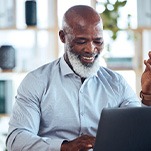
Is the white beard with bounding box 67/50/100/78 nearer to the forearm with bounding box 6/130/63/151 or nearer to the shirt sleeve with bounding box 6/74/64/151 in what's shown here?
the shirt sleeve with bounding box 6/74/64/151

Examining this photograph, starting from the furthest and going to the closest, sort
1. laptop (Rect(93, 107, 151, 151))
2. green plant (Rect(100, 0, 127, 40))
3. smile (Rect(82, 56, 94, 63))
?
green plant (Rect(100, 0, 127, 40))
smile (Rect(82, 56, 94, 63))
laptop (Rect(93, 107, 151, 151))

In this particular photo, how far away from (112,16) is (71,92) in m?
1.62

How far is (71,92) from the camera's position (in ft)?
6.07

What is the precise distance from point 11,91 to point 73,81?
1.69m

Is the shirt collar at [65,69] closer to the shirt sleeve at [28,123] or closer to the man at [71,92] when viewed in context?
the man at [71,92]

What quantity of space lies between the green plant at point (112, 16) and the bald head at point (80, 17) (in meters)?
1.53

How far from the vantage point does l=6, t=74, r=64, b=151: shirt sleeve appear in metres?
1.60

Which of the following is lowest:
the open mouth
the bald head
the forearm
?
the forearm

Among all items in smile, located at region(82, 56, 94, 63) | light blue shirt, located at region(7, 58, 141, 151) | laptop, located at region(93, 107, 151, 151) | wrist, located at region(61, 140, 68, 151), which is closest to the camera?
laptop, located at region(93, 107, 151, 151)

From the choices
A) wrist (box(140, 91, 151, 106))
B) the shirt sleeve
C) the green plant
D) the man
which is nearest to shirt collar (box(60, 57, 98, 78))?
the man

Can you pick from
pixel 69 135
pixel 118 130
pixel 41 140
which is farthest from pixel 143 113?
pixel 69 135

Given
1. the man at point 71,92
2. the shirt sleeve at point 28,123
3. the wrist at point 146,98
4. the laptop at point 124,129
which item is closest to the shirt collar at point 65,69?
the man at point 71,92

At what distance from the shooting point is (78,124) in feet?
5.86

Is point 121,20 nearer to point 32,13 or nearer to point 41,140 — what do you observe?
point 32,13
